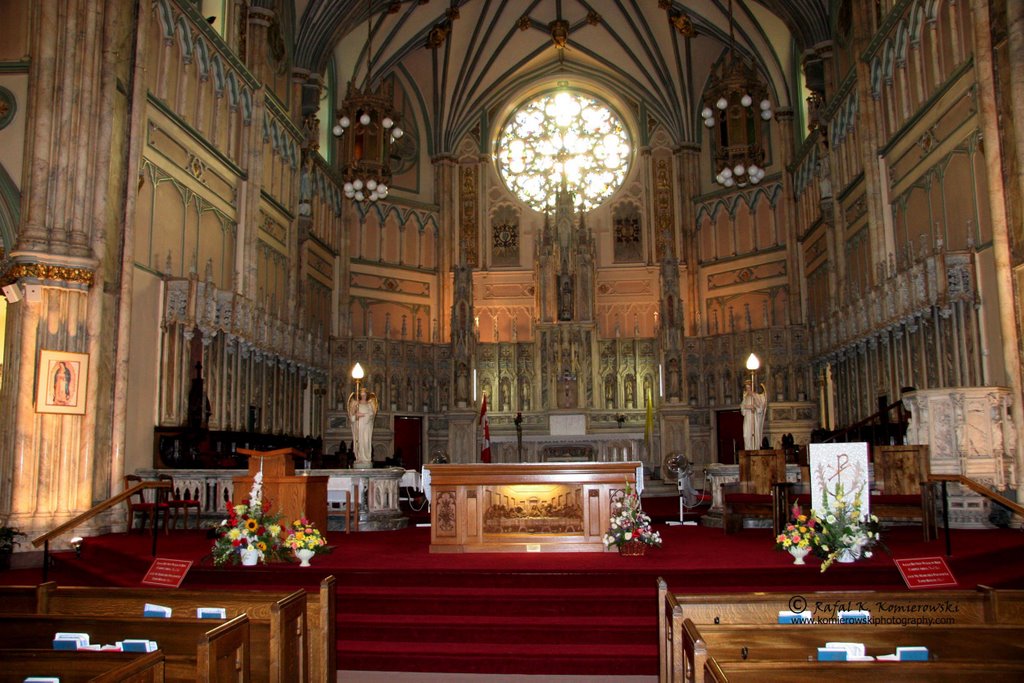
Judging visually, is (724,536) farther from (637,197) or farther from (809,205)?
(637,197)

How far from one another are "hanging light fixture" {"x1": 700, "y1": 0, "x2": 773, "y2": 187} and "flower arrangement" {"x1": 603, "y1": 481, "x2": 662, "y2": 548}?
10.8m

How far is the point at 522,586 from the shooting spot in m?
9.27

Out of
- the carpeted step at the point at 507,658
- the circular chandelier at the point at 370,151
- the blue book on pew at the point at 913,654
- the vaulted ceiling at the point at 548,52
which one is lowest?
the carpeted step at the point at 507,658

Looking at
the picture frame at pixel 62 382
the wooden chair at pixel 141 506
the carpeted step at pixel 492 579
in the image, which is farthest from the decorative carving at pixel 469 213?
the carpeted step at pixel 492 579

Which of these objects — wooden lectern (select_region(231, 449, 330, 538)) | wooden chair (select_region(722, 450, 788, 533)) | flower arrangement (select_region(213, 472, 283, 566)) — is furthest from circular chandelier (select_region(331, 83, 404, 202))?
flower arrangement (select_region(213, 472, 283, 566))

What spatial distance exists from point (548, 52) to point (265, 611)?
27141 millimetres

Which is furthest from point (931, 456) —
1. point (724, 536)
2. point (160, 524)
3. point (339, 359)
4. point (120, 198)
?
point (339, 359)

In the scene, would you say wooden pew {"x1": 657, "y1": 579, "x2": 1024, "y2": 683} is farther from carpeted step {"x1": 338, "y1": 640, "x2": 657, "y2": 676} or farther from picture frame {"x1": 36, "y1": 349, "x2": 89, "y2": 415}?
picture frame {"x1": 36, "y1": 349, "x2": 89, "y2": 415}

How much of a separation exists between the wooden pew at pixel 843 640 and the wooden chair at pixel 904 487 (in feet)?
21.3

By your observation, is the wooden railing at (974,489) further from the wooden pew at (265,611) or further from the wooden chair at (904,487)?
the wooden pew at (265,611)

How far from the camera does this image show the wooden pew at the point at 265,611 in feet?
18.4

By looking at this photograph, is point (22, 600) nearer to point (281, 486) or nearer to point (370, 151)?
point (281, 486)

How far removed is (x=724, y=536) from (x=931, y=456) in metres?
3.27

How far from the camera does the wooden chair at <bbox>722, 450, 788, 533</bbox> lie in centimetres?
1333
